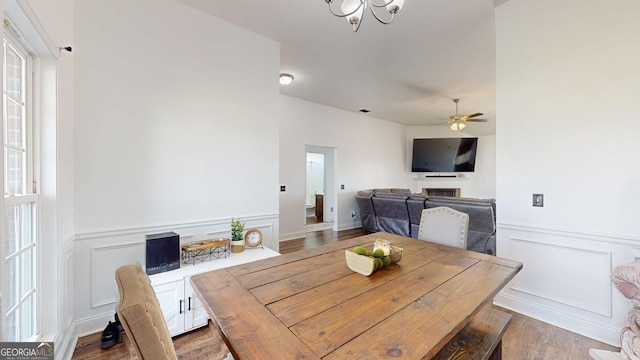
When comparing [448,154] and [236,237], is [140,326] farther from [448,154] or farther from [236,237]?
[448,154]

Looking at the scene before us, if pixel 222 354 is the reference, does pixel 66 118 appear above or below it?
above

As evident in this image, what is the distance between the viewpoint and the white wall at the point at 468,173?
777cm

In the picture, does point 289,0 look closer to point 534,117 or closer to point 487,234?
point 534,117

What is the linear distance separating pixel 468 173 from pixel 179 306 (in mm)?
8240

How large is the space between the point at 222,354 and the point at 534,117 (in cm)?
314

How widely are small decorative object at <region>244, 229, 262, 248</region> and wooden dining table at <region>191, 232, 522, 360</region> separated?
1.21 metres

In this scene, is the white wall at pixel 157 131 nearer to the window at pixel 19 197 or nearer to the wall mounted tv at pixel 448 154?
the window at pixel 19 197

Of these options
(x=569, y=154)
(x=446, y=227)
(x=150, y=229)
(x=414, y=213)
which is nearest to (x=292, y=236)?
(x=414, y=213)

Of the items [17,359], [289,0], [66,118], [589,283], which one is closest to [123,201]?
[66,118]

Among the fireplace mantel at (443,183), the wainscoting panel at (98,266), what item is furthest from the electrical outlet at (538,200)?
the fireplace mantel at (443,183)

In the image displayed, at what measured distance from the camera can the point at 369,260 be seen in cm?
136

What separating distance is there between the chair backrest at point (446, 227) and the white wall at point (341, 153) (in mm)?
3331

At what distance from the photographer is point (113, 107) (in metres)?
2.13

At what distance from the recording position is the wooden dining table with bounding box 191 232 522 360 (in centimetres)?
83
